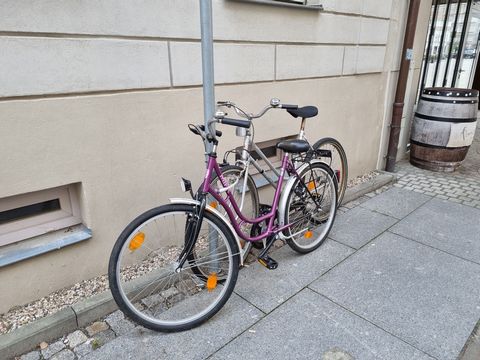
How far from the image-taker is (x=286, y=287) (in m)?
2.65

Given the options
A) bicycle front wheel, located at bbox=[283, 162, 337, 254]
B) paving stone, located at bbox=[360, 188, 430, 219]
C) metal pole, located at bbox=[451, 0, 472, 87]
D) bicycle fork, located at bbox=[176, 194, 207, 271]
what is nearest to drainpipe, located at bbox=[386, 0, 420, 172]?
paving stone, located at bbox=[360, 188, 430, 219]

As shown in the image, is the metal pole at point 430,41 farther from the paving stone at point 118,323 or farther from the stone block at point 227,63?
the paving stone at point 118,323

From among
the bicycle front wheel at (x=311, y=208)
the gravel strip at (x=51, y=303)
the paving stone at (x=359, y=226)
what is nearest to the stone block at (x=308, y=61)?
the bicycle front wheel at (x=311, y=208)

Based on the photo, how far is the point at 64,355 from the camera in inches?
81.3

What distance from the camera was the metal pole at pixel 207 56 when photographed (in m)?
2.10

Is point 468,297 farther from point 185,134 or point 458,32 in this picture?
point 458,32

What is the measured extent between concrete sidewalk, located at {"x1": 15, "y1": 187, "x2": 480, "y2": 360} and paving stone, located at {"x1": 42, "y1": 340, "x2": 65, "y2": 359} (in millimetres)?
37

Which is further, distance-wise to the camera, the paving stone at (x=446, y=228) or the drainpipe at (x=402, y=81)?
the drainpipe at (x=402, y=81)

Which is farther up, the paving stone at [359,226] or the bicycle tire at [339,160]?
the bicycle tire at [339,160]

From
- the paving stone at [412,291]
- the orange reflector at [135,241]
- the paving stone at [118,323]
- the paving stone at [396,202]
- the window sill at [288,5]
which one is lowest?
the paving stone at [396,202]

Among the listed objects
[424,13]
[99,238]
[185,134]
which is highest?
[424,13]

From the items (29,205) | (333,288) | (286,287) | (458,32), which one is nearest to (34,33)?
(29,205)

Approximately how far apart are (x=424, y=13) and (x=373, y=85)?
1.47 metres

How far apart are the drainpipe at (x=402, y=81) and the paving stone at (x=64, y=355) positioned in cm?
445
